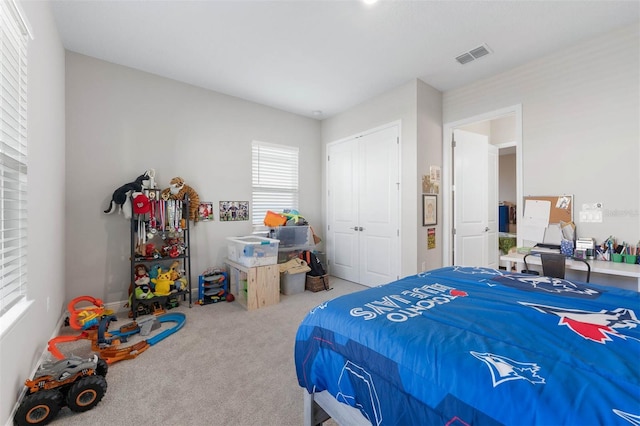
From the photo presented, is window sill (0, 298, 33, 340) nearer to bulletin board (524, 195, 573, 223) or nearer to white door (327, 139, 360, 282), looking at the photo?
white door (327, 139, 360, 282)

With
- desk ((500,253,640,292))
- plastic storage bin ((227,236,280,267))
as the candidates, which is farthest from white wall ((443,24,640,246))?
plastic storage bin ((227,236,280,267))

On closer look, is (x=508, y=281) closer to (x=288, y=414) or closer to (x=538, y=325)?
(x=538, y=325)

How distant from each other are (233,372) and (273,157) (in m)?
3.34

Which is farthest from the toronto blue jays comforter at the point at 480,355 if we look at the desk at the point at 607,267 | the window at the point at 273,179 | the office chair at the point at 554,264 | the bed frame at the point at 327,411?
the window at the point at 273,179

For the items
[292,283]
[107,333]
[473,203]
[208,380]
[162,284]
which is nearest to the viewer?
[208,380]

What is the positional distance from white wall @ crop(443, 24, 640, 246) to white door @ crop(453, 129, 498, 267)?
877mm

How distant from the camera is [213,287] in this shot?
3.59 meters

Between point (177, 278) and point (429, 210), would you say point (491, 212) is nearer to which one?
point (429, 210)

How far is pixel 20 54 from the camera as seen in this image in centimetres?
164

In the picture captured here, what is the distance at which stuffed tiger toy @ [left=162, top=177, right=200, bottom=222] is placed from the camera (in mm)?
3349

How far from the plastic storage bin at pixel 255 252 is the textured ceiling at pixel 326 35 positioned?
85.7 inches

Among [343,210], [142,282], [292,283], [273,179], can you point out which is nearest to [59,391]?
[142,282]

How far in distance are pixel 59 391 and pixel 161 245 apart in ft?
6.63

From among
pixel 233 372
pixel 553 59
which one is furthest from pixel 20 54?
pixel 553 59
